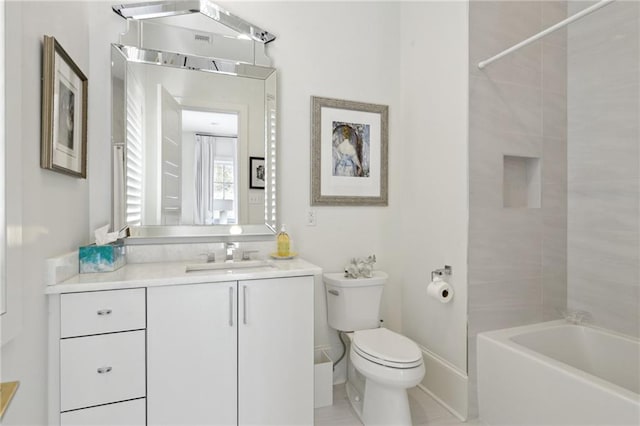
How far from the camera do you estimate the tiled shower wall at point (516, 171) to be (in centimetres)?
191

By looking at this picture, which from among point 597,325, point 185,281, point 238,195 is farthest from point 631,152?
point 185,281

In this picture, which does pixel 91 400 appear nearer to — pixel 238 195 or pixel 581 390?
pixel 238 195

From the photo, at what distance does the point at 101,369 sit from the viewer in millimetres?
1356

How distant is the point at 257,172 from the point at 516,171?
166 centimetres

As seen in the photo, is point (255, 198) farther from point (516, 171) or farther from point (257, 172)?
point (516, 171)

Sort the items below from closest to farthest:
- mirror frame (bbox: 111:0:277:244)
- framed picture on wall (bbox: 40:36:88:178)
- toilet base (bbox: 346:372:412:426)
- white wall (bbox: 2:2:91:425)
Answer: white wall (bbox: 2:2:91:425)
framed picture on wall (bbox: 40:36:88:178)
toilet base (bbox: 346:372:412:426)
mirror frame (bbox: 111:0:277:244)

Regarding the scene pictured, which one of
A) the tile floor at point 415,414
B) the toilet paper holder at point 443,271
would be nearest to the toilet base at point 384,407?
the tile floor at point 415,414

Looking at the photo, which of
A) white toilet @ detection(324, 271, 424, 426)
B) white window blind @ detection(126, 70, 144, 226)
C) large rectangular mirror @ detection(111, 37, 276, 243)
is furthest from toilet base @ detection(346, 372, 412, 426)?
white window blind @ detection(126, 70, 144, 226)

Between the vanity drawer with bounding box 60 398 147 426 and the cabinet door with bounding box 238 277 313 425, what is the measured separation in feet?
1.36

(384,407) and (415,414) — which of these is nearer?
(384,407)

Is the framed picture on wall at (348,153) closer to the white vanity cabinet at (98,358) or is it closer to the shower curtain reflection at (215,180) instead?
the shower curtain reflection at (215,180)

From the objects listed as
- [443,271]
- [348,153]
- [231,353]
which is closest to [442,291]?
[443,271]

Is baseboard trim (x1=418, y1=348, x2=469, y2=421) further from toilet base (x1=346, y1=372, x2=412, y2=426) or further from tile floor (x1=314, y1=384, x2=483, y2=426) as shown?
toilet base (x1=346, y1=372, x2=412, y2=426)

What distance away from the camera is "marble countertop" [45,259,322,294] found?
1.35 meters
